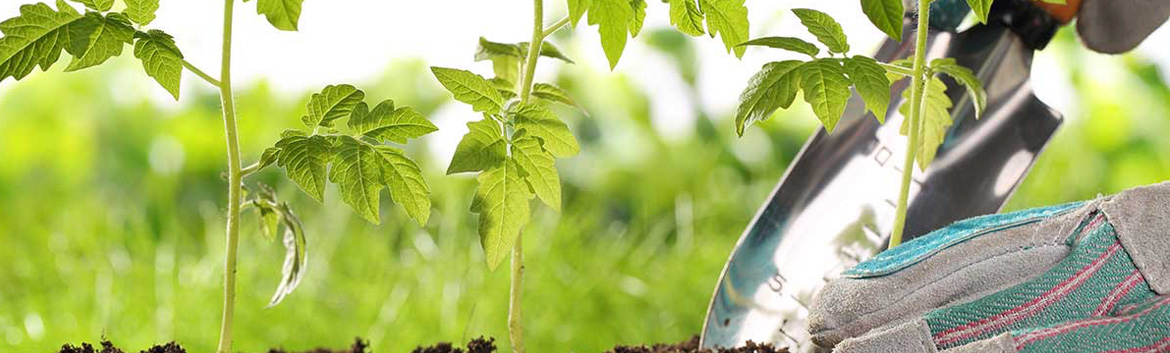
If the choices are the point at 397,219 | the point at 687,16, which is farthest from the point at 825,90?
the point at 397,219

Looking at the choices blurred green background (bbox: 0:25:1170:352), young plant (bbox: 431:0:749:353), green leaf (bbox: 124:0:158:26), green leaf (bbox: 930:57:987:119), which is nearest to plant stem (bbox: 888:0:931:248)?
green leaf (bbox: 930:57:987:119)

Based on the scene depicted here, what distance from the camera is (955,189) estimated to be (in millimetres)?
929

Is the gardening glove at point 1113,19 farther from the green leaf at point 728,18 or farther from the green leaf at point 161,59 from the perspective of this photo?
the green leaf at point 161,59

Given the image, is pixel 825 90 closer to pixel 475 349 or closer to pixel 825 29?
pixel 825 29

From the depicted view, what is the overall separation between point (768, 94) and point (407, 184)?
0.21m

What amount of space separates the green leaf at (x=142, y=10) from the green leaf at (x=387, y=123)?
12cm

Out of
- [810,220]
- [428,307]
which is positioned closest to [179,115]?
[428,307]

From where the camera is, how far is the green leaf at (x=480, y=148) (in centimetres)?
60

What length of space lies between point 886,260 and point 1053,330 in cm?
10

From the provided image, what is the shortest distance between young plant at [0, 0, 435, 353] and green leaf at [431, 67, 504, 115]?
0.03m

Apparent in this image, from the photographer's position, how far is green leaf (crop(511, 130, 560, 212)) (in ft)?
2.08

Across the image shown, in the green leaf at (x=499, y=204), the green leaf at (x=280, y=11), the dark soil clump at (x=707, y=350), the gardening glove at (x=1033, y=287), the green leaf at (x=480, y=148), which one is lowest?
the gardening glove at (x=1033, y=287)

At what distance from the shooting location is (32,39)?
0.57 meters

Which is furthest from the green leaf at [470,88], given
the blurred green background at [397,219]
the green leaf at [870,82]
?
the blurred green background at [397,219]
